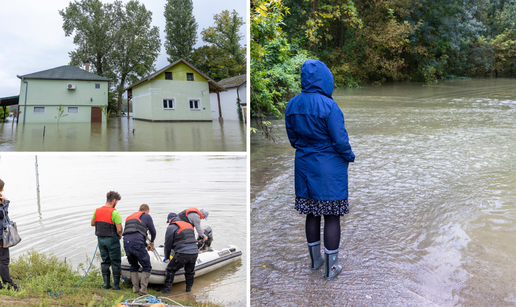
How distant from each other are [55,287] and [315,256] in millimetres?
3304

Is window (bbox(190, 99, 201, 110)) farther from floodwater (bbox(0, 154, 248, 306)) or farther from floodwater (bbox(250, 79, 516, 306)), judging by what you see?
floodwater (bbox(250, 79, 516, 306))

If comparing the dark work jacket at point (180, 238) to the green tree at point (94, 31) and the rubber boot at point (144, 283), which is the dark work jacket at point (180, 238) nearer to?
Result: the rubber boot at point (144, 283)

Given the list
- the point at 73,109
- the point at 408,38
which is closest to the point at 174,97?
the point at 73,109

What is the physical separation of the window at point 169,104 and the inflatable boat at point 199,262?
273 cm

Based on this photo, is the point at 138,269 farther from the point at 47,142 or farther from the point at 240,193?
the point at 240,193

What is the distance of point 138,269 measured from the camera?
5137 millimetres

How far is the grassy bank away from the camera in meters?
4.10

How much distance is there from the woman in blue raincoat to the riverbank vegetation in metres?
19.5

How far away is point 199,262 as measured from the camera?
235 inches

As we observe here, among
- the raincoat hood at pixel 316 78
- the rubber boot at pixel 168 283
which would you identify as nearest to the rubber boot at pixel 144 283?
the rubber boot at pixel 168 283

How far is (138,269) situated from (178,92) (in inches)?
110

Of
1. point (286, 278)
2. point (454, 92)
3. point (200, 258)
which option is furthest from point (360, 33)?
point (286, 278)

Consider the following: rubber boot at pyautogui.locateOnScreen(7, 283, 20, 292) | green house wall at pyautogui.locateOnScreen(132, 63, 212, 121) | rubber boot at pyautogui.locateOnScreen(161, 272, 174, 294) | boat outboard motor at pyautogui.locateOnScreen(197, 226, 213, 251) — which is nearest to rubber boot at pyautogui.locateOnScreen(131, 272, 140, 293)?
rubber boot at pyautogui.locateOnScreen(161, 272, 174, 294)

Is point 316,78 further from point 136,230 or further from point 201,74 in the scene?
point 136,230
